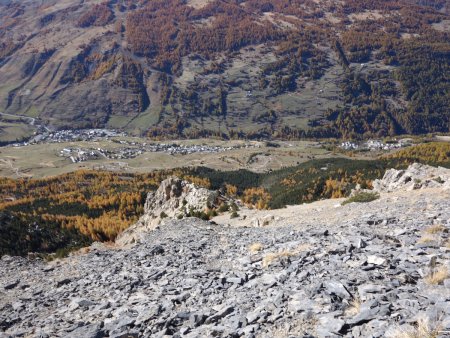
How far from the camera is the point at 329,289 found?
14.8m

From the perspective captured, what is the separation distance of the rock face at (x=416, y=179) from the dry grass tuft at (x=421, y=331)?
34.1 meters

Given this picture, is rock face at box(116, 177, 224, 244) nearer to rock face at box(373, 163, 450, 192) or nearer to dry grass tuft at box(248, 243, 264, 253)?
rock face at box(373, 163, 450, 192)

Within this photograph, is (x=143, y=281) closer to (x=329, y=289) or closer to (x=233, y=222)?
(x=329, y=289)

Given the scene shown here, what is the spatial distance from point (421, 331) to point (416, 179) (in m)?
48.0

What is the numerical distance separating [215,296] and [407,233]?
12285 millimetres

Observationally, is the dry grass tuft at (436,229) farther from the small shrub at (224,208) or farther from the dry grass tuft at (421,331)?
the small shrub at (224,208)

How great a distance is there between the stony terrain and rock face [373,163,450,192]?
12473mm

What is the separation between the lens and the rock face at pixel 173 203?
63125 millimetres

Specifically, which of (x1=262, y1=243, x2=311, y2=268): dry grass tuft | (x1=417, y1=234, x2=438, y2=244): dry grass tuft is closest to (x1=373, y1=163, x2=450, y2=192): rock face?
(x1=417, y1=234, x2=438, y2=244): dry grass tuft

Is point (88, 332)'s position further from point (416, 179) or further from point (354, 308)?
point (416, 179)

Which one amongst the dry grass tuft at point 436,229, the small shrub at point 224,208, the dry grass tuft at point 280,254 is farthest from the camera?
the small shrub at point 224,208

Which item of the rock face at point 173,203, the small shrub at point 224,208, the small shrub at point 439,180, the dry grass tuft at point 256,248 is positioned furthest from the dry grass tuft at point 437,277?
the rock face at point 173,203

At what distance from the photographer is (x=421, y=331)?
32.6 ft

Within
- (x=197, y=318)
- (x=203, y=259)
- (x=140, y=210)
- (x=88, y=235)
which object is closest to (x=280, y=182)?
(x=140, y=210)
